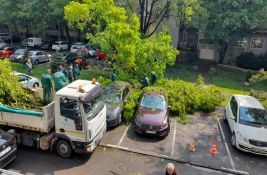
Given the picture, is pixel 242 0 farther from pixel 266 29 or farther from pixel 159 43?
pixel 159 43

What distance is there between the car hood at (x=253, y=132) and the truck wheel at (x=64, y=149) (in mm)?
6855

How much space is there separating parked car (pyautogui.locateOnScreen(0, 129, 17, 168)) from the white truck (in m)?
0.61

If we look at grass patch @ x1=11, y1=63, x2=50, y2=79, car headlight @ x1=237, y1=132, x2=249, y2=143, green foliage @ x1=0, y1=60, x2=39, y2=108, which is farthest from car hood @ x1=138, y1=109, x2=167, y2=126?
grass patch @ x1=11, y1=63, x2=50, y2=79

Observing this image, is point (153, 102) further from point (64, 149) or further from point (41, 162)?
point (41, 162)

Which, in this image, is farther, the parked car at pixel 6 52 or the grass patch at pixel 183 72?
the parked car at pixel 6 52

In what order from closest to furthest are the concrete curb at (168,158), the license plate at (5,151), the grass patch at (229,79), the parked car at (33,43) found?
Result: the license plate at (5,151) → the concrete curb at (168,158) → the grass patch at (229,79) → the parked car at (33,43)

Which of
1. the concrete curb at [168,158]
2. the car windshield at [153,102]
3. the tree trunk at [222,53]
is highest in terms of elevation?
the tree trunk at [222,53]

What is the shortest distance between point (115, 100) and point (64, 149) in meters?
4.21

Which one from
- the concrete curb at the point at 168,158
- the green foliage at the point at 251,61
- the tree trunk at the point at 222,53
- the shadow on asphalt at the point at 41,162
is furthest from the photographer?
the tree trunk at the point at 222,53

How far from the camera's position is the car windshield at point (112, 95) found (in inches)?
519

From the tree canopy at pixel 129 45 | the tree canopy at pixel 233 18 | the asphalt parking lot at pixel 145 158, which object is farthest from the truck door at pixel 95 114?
the tree canopy at pixel 233 18

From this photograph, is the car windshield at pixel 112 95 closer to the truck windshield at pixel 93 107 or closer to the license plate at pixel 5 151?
the truck windshield at pixel 93 107

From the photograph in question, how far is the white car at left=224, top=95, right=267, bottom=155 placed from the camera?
34.5 ft

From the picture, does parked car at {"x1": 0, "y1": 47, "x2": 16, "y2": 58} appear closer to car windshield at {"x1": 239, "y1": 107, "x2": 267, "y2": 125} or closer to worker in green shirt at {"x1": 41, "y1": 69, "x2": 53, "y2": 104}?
worker in green shirt at {"x1": 41, "y1": 69, "x2": 53, "y2": 104}
